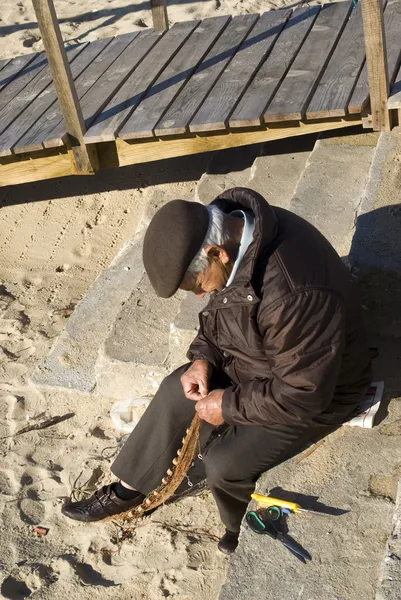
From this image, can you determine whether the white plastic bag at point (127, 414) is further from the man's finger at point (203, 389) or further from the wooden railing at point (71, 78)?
the wooden railing at point (71, 78)

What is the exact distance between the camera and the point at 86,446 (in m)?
4.38

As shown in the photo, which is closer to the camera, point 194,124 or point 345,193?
point 345,193

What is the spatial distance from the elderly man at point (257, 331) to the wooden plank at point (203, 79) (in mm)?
2240

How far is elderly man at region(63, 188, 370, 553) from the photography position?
2748 mm

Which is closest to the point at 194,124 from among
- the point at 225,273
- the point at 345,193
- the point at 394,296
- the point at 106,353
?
the point at 345,193

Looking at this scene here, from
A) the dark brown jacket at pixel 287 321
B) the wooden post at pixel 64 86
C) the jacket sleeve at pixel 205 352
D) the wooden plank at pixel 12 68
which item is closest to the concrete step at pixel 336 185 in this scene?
the jacket sleeve at pixel 205 352

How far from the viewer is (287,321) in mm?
2729

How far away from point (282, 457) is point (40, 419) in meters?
1.90

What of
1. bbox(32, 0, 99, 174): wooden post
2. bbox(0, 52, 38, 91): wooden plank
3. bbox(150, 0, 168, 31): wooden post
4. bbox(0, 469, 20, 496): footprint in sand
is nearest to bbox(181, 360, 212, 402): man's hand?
bbox(0, 469, 20, 496): footprint in sand

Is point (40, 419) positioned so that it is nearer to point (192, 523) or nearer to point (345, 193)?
point (192, 523)

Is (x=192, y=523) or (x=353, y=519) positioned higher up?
(x=353, y=519)

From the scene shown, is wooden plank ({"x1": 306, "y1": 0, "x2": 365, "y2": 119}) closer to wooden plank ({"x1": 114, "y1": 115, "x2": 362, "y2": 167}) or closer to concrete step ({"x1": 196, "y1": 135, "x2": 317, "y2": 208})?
wooden plank ({"x1": 114, "y1": 115, "x2": 362, "y2": 167})

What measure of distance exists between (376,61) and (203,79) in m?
1.49

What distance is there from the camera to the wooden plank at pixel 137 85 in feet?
18.0
